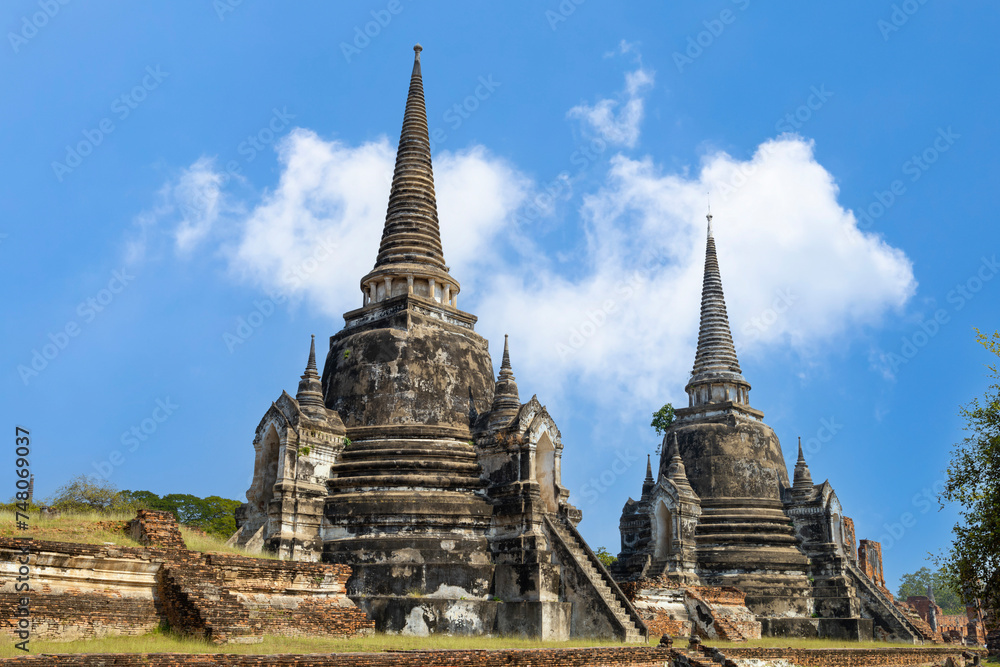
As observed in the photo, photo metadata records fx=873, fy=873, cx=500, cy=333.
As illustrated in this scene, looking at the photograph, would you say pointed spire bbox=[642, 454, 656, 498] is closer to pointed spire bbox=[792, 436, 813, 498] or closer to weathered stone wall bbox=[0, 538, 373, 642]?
pointed spire bbox=[792, 436, 813, 498]

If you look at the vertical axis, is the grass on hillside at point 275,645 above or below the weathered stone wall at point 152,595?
below

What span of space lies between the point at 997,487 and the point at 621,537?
19.4 metres

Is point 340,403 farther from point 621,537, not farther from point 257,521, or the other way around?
point 621,537

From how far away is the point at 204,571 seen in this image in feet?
57.5

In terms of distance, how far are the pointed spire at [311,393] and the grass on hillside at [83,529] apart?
5729mm

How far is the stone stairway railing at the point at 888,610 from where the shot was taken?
109 ft

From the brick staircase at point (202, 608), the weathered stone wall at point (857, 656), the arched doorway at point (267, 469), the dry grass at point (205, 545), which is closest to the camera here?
the brick staircase at point (202, 608)

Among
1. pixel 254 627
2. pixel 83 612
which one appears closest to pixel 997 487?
pixel 254 627

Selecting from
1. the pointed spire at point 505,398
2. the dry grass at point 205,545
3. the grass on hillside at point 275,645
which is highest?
the pointed spire at point 505,398

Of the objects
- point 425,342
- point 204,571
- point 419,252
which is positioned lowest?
point 204,571

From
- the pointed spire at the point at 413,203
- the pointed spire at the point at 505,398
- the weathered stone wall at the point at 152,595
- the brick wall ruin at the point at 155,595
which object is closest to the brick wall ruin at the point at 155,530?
the brick wall ruin at the point at 155,595

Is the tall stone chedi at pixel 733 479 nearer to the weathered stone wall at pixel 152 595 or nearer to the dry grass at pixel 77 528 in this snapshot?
the weathered stone wall at pixel 152 595

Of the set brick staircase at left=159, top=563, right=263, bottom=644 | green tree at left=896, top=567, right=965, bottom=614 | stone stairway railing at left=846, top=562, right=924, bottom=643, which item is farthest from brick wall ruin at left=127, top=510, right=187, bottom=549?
green tree at left=896, top=567, right=965, bottom=614

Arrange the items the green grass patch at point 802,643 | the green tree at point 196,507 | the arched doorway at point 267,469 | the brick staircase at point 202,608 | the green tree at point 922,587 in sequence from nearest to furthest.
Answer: the brick staircase at point 202,608 → the arched doorway at point 267,469 → the green grass patch at point 802,643 → the green tree at point 196,507 → the green tree at point 922,587
